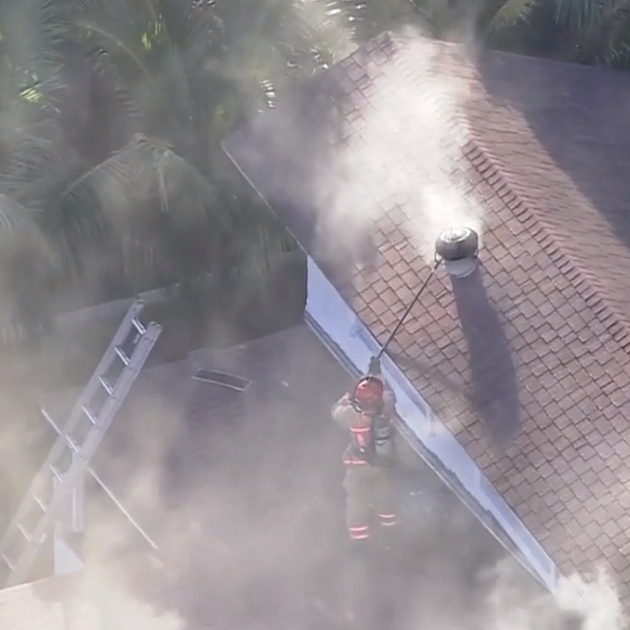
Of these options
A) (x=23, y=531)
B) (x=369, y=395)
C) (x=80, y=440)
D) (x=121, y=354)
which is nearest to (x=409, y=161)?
(x=369, y=395)

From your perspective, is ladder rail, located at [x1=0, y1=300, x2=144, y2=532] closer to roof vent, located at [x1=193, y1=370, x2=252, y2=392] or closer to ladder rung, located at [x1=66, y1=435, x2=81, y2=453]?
ladder rung, located at [x1=66, y1=435, x2=81, y2=453]

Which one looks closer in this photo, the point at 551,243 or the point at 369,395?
the point at 369,395

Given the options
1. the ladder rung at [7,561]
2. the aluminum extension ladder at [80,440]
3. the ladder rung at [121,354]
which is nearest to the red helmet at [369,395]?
the aluminum extension ladder at [80,440]

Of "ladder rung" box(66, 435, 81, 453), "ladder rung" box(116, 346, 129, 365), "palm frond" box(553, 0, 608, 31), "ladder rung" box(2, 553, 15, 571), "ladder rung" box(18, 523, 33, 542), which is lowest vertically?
"ladder rung" box(2, 553, 15, 571)

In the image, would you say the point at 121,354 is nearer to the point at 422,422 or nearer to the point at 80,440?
the point at 80,440

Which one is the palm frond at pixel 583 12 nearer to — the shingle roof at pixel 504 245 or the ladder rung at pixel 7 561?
the shingle roof at pixel 504 245

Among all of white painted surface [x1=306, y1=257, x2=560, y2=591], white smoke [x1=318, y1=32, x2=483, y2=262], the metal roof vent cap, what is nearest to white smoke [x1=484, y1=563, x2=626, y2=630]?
white painted surface [x1=306, y1=257, x2=560, y2=591]

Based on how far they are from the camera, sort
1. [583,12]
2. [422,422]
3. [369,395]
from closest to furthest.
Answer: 1. [369,395]
2. [422,422]
3. [583,12]

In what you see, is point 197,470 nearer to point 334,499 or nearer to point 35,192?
point 334,499
